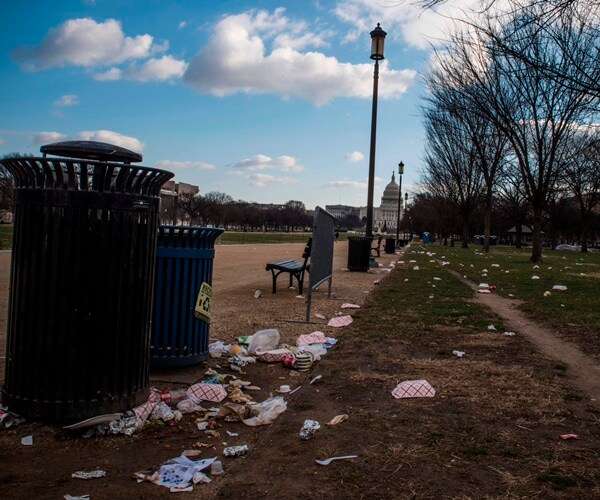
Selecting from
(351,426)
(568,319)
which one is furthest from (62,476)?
(568,319)

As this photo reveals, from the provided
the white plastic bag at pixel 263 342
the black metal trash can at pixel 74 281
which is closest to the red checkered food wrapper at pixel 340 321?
the white plastic bag at pixel 263 342

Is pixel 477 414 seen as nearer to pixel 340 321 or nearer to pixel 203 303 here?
pixel 203 303

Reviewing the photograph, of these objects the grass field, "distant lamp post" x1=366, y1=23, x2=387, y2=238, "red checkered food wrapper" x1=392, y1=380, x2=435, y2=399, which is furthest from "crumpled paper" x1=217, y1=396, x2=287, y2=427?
"distant lamp post" x1=366, y1=23, x2=387, y2=238

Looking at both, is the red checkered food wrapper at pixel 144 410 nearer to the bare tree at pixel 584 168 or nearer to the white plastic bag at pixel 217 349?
the white plastic bag at pixel 217 349

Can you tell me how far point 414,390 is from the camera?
15.1 feet

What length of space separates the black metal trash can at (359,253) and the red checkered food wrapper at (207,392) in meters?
13.6

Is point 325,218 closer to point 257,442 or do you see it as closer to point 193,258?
point 193,258

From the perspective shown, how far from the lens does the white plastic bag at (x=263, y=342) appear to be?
5.93m

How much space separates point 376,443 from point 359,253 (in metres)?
14.6

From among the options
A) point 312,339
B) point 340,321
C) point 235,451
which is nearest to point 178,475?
point 235,451

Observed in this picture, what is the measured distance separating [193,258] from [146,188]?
1369 mm

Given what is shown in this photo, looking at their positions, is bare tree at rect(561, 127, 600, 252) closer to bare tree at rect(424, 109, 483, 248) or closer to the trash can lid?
bare tree at rect(424, 109, 483, 248)

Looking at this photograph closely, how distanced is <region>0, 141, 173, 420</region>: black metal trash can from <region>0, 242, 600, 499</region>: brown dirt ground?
0.29 m

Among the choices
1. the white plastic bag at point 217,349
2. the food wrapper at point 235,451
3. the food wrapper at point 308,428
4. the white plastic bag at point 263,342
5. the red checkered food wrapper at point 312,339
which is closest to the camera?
the food wrapper at point 235,451
